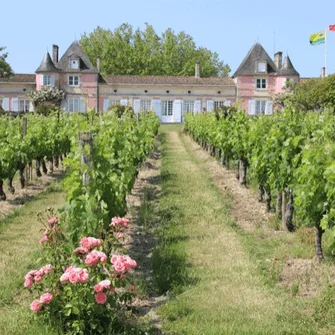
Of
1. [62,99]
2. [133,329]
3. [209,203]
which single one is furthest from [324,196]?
[62,99]

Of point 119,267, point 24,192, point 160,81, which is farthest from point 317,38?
point 119,267

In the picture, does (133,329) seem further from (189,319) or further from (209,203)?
(209,203)

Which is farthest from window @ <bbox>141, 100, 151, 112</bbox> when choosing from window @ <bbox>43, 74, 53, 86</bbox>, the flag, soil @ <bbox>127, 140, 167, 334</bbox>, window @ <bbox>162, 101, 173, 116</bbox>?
soil @ <bbox>127, 140, 167, 334</bbox>

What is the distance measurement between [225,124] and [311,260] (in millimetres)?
8159

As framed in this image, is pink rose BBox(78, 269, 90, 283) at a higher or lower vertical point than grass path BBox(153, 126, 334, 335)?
higher

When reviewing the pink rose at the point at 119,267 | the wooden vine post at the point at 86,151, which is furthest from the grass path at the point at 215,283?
the wooden vine post at the point at 86,151

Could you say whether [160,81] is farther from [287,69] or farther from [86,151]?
[86,151]

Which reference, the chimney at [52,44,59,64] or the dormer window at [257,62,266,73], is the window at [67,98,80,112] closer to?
the chimney at [52,44,59,64]

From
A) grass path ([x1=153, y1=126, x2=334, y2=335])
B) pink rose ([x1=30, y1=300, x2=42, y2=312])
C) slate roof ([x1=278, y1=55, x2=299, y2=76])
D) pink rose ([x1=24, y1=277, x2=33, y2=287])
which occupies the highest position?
slate roof ([x1=278, y1=55, x2=299, y2=76])

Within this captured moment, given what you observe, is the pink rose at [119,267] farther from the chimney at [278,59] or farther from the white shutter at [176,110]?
the chimney at [278,59]

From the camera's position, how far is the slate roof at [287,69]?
45.6m

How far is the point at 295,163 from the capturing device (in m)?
7.00

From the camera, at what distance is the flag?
46.4m

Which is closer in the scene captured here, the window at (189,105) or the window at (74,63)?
the window at (74,63)
